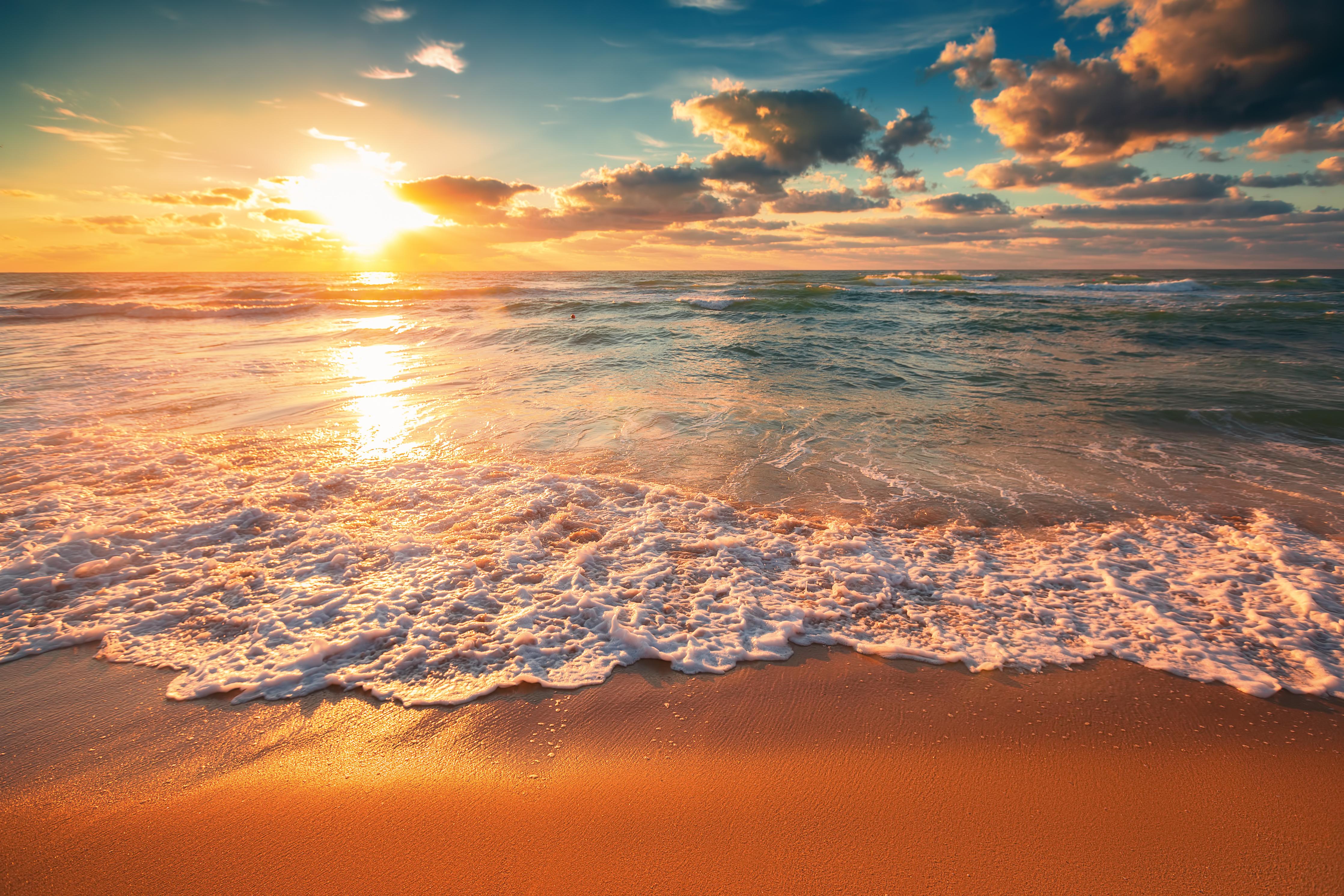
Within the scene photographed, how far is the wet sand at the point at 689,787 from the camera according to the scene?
2.00 m

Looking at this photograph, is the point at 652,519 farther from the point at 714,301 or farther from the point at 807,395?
the point at 714,301

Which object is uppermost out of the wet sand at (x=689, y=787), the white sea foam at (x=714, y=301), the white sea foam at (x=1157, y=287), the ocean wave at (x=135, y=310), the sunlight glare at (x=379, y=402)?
the white sea foam at (x=1157, y=287)

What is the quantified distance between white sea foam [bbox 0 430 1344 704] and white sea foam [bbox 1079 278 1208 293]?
4029 centimetres

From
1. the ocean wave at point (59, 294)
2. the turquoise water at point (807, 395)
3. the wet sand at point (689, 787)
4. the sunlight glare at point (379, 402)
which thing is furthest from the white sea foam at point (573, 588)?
the ocean wave at point (59, 294)

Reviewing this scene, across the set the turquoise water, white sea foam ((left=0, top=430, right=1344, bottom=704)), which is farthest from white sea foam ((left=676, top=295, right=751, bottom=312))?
white sea foam ((left=0, top=430, right=1344, bottom=704))

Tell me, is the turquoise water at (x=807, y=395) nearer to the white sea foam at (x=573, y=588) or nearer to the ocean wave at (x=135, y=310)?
the ocean wave at (x=135, y=310)

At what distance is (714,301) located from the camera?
30016 millimetres

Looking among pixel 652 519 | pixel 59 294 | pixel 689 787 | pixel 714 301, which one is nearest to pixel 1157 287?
pixel 714 301

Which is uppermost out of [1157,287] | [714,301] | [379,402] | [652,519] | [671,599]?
[1157,287]

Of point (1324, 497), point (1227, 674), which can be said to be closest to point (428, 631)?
point (1227, 674)

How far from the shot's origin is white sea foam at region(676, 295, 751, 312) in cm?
2802

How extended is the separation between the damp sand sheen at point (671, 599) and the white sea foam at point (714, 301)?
63.9 feet

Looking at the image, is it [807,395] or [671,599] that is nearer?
[671,599]

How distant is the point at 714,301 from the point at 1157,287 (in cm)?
3129
